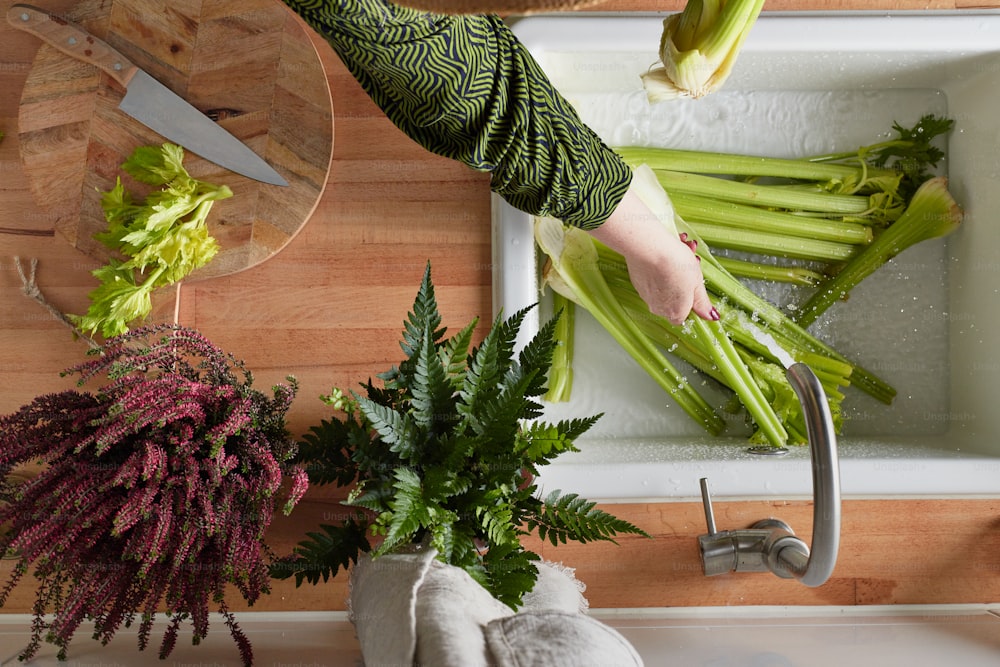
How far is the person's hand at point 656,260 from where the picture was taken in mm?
820

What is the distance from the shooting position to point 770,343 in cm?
112

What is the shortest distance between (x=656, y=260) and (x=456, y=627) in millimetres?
510

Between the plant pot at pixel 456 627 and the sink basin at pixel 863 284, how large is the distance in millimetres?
326

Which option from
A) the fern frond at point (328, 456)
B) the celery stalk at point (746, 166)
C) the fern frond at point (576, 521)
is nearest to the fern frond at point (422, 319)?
the fern frond at point (328, 456)

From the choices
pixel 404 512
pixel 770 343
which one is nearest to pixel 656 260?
pixel 770 343

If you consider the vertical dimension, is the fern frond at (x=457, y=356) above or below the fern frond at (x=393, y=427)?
above

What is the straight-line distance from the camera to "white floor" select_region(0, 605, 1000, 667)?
0.90 metres

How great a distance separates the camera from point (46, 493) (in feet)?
2.14

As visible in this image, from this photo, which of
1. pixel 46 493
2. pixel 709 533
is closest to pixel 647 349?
pixel 709 533

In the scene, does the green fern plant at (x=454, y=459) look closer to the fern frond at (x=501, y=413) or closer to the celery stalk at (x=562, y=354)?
the fern frond at (x=501, y=413)

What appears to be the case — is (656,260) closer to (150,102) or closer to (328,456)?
(328,456)

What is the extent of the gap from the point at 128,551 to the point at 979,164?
1.22m

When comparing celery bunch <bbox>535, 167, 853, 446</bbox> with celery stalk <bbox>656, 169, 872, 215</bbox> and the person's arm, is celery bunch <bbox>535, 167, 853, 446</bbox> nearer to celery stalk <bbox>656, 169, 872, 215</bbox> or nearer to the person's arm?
celery stalk <bbox>656, 169, 872, 215</bbox>

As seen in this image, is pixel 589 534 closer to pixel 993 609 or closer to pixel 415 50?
pixel 415 50
